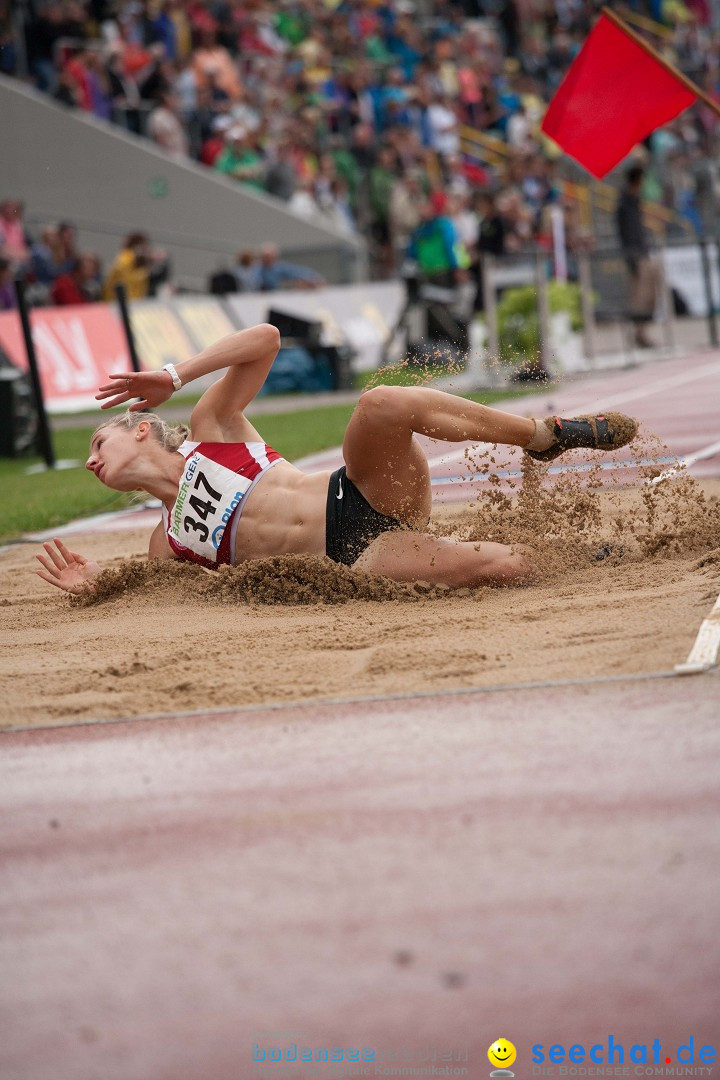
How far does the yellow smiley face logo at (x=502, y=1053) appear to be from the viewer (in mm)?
1976

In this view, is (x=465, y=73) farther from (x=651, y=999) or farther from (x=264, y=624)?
(x=651, y=999)

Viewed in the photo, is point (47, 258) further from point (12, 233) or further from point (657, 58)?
point (657, 58)

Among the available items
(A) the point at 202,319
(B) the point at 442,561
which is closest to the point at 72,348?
(A) the point at 202,319

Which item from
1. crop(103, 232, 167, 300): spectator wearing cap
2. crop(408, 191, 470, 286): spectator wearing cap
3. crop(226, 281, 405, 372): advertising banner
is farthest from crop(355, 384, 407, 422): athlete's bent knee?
crop(408, 191, 470, 286): spectator wearing cap

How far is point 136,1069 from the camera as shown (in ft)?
6.66

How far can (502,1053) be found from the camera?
1.99m

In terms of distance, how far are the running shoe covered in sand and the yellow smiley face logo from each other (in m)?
3.32

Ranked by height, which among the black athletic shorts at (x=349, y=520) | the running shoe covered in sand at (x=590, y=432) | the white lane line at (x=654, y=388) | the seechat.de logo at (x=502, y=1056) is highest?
the running shoe covered in sand at (x=590, y=432)

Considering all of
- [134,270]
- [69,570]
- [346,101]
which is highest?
[346,101]

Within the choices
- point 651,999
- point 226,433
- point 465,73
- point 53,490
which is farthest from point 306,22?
point 651,999

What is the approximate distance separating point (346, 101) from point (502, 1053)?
23.5m

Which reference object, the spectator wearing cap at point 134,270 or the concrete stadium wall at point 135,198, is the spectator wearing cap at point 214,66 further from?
the spectator wearing cap at point 134,270

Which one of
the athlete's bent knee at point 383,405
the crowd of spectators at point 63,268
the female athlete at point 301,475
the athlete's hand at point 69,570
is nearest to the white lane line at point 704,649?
the female athlete at point 301,475

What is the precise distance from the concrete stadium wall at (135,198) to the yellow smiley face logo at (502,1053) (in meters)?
18.5
